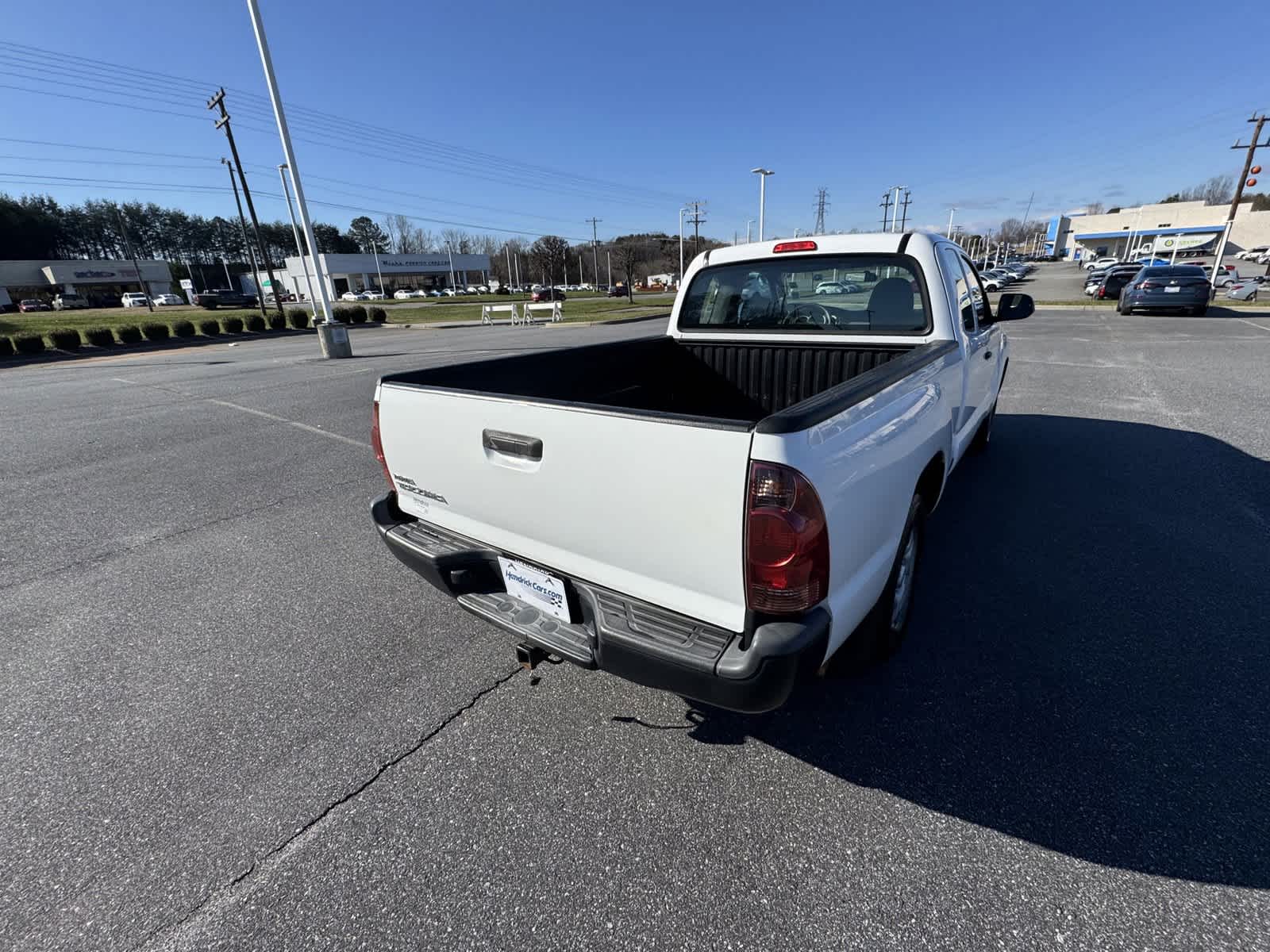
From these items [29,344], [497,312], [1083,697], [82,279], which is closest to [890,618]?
[1083,697]

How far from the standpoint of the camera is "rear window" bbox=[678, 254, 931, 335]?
354 cm

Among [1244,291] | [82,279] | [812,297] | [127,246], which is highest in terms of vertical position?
[127,246]

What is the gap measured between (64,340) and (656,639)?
93.8ft

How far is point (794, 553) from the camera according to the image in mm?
1629

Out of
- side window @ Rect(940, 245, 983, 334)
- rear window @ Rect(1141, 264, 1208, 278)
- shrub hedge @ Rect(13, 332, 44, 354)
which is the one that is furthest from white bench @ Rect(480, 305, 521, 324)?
side window @ Rect(940, 245, 983, 334)

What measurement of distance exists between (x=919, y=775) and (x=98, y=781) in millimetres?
3065

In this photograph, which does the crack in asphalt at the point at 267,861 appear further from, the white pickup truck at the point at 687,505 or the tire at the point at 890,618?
the tire at the point at 890,618

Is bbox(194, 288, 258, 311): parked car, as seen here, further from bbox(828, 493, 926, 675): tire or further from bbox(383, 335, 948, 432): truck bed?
bbox(828, 493, 926, 675): tire

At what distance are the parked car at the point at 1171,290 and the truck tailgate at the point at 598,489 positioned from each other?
916 inches

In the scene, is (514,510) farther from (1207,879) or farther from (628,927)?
(1207,879)

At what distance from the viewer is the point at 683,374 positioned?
4.16 m

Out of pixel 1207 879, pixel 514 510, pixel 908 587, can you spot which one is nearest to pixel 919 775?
pixel 1207 879

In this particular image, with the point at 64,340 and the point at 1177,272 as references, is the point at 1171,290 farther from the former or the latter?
the point at 64,340

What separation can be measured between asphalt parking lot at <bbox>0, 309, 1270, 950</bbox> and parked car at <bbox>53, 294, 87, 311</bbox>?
8346 cm
